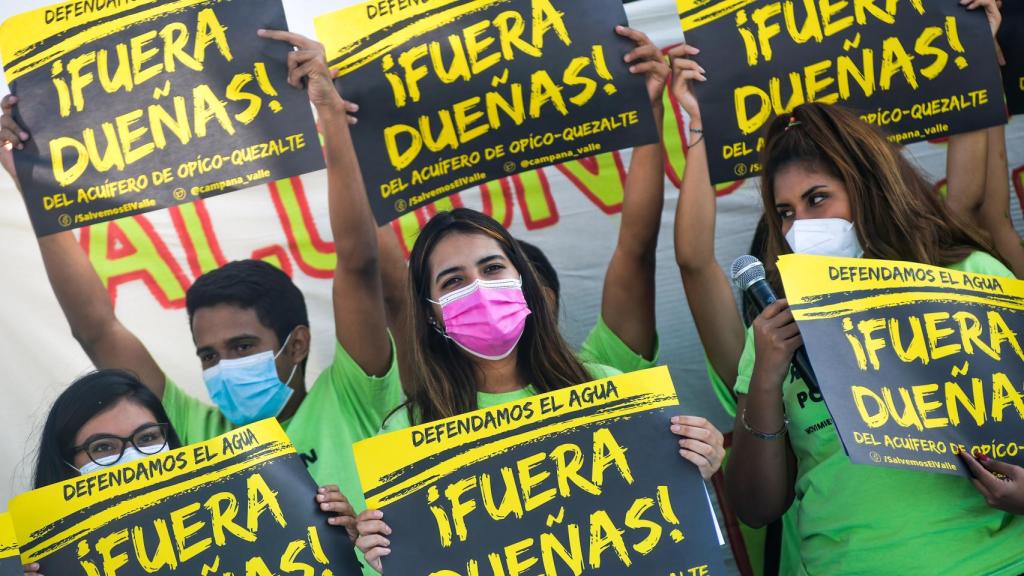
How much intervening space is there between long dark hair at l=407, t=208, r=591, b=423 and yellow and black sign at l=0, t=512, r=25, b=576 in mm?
973

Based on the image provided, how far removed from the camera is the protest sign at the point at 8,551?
106 inches

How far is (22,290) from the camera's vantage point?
3787 mm

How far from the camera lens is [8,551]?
2.73 m

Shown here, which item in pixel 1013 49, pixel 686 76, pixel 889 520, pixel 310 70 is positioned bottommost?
pixel 889 520

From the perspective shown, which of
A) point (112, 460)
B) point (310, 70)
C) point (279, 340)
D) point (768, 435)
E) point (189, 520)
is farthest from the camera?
point (279, 340)

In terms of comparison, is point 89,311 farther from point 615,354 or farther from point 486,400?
point 615,354

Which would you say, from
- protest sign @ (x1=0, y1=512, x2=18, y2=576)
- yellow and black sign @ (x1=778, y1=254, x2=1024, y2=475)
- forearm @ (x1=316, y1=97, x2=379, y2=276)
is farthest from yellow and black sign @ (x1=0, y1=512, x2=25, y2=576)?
yellow and black sign @ (x1=778, y1=254, x2=1024, y2=475)

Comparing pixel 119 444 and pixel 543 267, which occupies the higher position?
pixel 543 267

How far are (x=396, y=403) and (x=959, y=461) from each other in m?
1.59

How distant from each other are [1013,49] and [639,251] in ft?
4.45

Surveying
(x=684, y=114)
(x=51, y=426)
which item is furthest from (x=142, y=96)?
Answer: (x=684, y=114)

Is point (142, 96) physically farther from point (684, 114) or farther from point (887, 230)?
point (887, 230)

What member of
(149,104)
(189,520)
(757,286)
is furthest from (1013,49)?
(189,520)

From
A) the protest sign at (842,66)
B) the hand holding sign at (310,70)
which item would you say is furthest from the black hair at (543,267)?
the hand holding sign at (310,70)
